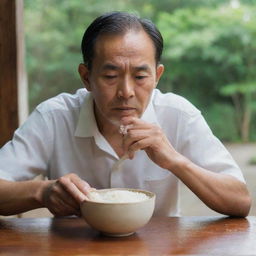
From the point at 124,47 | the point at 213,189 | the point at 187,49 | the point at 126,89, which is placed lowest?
the point at 213,189

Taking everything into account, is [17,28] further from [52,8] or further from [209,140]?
[52,8]

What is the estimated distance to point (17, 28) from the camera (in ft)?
9.18

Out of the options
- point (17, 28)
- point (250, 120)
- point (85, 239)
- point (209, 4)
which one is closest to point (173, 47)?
point (209, 4)

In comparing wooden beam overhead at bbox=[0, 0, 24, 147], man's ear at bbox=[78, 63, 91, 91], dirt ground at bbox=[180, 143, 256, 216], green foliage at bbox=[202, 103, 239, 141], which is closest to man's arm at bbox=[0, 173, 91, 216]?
man's ear at bbox=[78, 63, 91, 91]

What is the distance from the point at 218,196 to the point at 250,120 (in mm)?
8906

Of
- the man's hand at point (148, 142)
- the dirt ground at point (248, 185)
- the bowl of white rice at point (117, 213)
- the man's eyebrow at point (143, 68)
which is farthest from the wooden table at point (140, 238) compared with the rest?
the dirt ground at point (248, 185)

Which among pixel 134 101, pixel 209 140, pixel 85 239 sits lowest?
pixel 85 239

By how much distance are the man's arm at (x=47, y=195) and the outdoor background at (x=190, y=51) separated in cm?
773

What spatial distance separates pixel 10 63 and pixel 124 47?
129 cm

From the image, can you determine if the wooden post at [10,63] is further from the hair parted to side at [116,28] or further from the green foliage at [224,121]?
the green foliage at [224,121]

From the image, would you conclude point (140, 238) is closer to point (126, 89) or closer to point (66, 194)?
point (66, 194)

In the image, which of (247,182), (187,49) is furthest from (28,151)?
(187,49)

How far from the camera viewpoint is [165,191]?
204cm

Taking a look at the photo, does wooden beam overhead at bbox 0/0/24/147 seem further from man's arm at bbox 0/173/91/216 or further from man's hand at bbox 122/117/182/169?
man's hand at bbox 122/117/182/169
